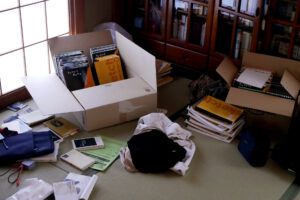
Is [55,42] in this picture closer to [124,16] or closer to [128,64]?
[128,64]

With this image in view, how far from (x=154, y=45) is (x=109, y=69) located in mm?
832

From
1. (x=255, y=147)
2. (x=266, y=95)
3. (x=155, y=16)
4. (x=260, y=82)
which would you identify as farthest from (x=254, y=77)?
(x=155, y=16)

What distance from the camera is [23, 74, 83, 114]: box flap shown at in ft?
9.37

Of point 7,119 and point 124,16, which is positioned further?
point 124,16

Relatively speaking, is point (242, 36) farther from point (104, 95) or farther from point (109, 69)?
point (104, 95)

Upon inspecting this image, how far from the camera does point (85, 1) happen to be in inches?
145

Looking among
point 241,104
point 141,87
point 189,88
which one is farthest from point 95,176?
point 189,88

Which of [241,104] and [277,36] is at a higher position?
[277,36]

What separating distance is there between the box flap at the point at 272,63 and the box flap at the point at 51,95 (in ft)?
4.66

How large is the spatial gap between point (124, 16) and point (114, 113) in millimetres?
1493

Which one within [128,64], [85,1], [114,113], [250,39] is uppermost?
[85,1]

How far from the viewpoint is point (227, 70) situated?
3219mm

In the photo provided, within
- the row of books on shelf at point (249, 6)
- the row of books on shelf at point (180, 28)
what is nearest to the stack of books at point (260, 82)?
the row of books on shelf at point (249, 6)

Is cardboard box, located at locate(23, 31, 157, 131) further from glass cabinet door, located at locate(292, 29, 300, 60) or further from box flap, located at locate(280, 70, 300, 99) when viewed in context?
glass cabinet door, located at locate(292, 29, 300, 60)
